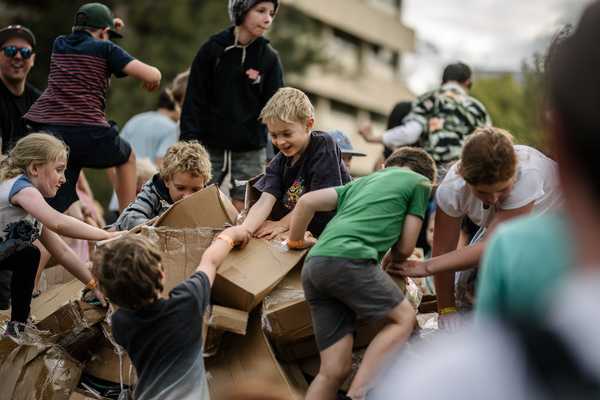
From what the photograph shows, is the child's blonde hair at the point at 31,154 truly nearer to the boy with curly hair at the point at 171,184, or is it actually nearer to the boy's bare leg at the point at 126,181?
the boy with curly hair at the point at 171,184

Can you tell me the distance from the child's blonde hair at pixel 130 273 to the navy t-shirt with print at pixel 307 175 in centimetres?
94

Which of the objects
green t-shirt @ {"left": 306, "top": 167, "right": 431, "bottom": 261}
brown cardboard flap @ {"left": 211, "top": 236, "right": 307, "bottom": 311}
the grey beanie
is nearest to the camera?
green t-shirt @ {"left": 306, "top": 167, "right": 431, "bottom": 261}

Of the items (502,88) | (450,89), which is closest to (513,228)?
(450,89)

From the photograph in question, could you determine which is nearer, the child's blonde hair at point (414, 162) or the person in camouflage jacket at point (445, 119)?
the child's blonde hair at point (414, 162)

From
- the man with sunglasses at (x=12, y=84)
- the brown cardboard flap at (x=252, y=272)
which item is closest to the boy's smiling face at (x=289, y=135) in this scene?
the brown cardboard flap at (x=252, y=272)

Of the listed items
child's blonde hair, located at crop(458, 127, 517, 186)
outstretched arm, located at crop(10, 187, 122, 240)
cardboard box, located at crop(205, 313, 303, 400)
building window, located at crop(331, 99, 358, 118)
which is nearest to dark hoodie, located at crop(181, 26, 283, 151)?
outstretched arm, located at crop(10, 187, 122, 240)

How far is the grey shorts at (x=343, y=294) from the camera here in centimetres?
228

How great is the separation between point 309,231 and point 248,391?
90cm

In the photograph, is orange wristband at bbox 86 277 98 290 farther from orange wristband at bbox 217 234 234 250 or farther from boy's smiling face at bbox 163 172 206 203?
orange wristband at bbox 217 234 234 250

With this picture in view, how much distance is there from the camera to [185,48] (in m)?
13.5

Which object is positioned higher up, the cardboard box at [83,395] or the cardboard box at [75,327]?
the cardboard box at [75,327]

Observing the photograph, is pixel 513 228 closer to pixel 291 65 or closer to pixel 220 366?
pixel 220 366

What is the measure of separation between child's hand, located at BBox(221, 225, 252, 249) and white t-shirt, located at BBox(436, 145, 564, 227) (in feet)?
2.94

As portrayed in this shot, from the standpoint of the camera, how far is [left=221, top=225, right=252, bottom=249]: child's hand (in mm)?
2672
